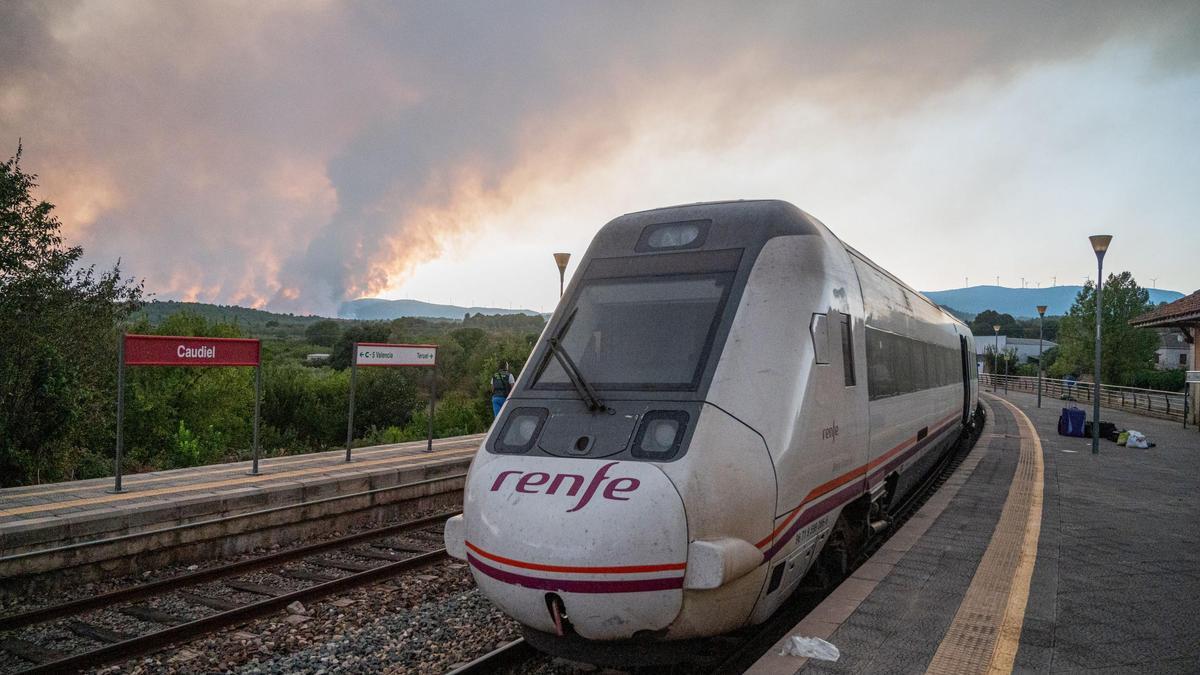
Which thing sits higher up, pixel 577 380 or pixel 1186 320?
pixel 1186 320

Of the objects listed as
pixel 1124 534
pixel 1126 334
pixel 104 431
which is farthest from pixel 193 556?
pixel 1126 334

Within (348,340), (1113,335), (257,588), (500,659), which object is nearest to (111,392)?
(257,588)

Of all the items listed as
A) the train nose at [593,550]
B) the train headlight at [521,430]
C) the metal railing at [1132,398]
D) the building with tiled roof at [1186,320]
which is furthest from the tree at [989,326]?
the train nose at [593,550]

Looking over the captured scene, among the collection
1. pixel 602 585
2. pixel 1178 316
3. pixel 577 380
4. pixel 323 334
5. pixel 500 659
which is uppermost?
pixel 323 334

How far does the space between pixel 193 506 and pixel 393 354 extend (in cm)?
425

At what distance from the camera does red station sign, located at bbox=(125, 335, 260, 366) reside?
8.77 meters

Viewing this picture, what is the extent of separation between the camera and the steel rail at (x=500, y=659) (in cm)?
475

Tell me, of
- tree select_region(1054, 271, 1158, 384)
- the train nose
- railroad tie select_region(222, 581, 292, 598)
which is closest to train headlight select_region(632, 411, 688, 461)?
the train nose

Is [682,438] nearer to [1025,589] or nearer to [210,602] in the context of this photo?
[1025,589]

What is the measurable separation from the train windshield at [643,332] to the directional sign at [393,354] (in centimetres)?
684

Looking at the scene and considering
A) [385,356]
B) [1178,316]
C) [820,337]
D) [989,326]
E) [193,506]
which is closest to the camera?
[820,337]

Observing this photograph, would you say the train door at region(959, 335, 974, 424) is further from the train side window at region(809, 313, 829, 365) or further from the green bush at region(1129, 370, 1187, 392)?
the green bush at region(1129, 370, 1187, 392)

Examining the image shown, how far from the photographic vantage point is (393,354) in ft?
39.3

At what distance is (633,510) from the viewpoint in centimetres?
371
